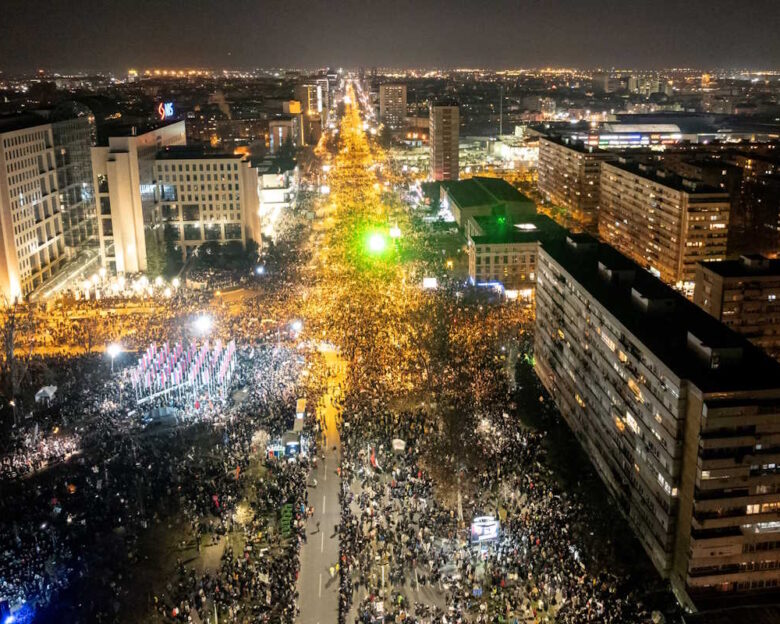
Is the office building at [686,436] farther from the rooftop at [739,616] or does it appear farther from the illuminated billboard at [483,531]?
the illuminated billboard at [483,531]

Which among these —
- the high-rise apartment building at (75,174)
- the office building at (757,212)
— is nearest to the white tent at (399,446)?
the high-rise apartment building at (75,174)

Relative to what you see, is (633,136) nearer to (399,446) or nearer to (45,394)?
(399,446)

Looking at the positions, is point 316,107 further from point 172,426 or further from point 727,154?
point 172,426

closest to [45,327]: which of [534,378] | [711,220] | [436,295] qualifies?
[436,295]

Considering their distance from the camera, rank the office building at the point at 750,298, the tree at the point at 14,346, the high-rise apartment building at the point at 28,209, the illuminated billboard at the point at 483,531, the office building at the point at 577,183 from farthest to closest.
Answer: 1. the office building at the point at 577,183
2. the high-rise apartment building at the point at 28,209
3. the office building at the point at 750,298
4. the tree at the point at 14,346
5. the illuminated billboard at the point at 483,531

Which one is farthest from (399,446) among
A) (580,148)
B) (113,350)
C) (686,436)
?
(580,148)

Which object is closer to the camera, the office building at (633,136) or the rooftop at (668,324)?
the rooftop at (668,324)
